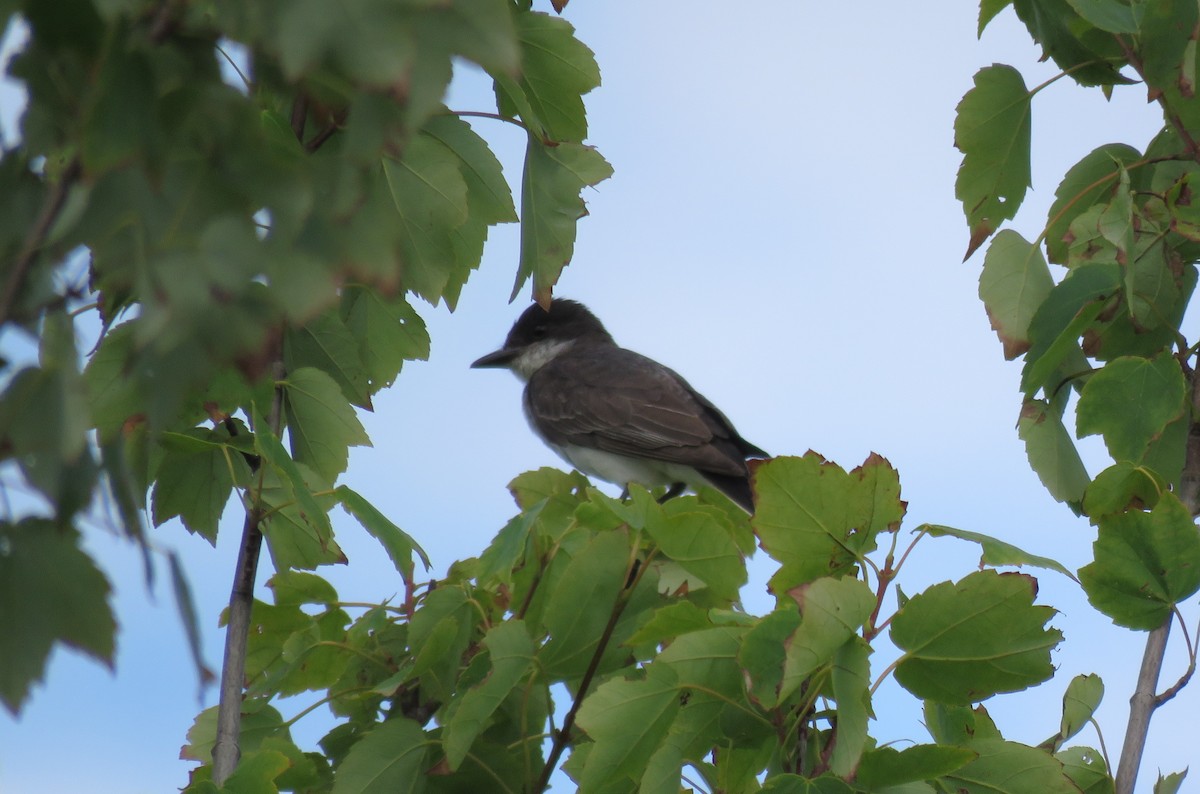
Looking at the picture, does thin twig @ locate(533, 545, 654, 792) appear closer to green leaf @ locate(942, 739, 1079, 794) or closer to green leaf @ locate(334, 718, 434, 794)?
green leaf @ locate(334, 718, 434, 794)

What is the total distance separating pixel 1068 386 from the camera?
3.21 metres

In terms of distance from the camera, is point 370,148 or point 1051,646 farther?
point 1051,646

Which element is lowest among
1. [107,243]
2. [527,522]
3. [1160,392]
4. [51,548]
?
[51,548]

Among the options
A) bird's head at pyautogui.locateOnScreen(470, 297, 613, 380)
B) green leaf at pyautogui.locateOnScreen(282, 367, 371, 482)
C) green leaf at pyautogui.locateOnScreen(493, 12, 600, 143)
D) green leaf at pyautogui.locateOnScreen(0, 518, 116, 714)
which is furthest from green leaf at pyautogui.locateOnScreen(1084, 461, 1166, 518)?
bird's head at pyautogui.locateOnScreen(470, 297, 613, 380)

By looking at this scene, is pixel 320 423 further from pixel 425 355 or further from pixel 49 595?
pixel 49 595

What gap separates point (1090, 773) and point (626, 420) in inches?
171

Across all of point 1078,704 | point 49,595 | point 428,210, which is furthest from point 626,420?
point 49,595

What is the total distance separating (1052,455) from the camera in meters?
3.12

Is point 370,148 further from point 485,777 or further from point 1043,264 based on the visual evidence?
point 1043,264

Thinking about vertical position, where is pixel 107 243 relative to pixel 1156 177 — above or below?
below

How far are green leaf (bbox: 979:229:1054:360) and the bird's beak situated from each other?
5.29 meters

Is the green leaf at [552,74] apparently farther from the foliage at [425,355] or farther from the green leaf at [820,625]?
the green leaf at [820,625]

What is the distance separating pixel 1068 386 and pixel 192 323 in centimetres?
267

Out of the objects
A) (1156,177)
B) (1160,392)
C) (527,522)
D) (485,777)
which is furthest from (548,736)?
(1156,177)
